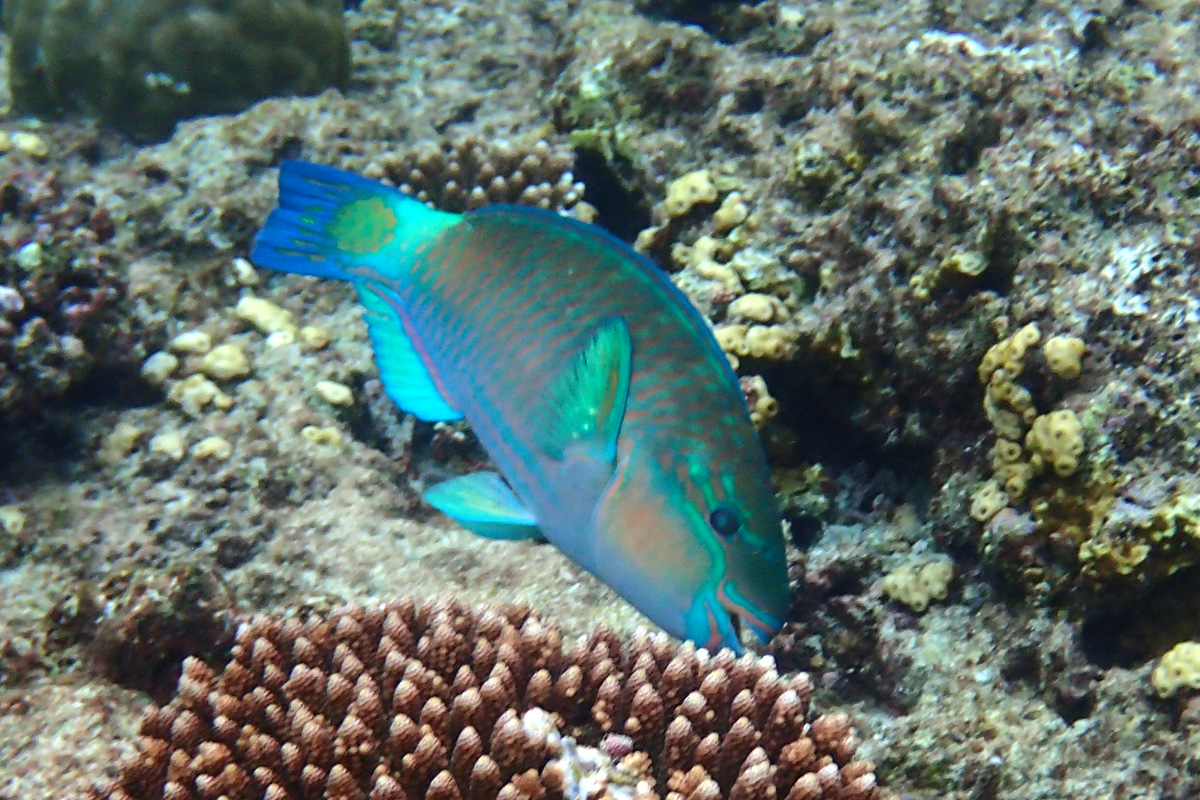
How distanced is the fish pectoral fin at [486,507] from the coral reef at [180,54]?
5689 mm

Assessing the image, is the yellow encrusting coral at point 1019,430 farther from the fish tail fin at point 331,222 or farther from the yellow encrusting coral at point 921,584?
the fish tail fin at point 331,222

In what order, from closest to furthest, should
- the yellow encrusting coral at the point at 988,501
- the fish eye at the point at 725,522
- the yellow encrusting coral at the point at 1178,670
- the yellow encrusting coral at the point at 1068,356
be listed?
the fish eye at the point at 725,522 < the yellow encrusting coral at the point at 1178,670 < the yellow encrusting coral at the point at 1068,356 < the yellow encrusting coral at the point at 988,501

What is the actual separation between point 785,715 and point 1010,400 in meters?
1.44

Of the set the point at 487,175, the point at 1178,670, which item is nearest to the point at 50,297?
the point at 487,175

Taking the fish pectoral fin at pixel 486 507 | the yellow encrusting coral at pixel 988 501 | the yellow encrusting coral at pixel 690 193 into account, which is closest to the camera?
the fish pectoral fin at pixel 486 507

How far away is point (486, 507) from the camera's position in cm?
218

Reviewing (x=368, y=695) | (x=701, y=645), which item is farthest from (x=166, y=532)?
(x=701, y=645)

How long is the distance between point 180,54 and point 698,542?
6714 mm

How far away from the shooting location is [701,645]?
1.91m

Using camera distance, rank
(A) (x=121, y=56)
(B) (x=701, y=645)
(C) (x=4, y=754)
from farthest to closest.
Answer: (A) (x=121, y=56) < (C) (x=4, y=754) < (B) (x=701, y=645)

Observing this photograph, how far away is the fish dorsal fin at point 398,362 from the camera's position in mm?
2480

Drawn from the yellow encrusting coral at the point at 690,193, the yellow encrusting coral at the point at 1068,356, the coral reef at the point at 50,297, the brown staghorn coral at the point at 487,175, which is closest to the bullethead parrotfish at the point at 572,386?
the yellow encrusting coral at the point at 1068,356

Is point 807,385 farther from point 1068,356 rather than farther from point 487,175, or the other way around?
point 487,175

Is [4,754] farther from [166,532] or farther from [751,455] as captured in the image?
[751,455]
